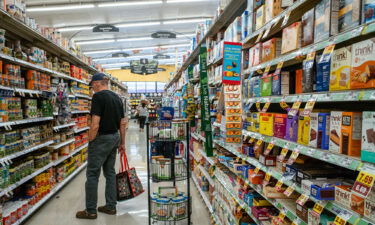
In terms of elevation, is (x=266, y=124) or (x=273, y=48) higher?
(x=273, y=48)

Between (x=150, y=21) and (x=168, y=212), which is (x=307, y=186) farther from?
(x=150, y=21)

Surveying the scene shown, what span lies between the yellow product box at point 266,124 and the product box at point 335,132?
619 millimetres

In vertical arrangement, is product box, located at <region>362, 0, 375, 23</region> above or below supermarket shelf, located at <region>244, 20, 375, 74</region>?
above

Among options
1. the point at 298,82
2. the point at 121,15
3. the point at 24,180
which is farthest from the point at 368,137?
the point at 121,15

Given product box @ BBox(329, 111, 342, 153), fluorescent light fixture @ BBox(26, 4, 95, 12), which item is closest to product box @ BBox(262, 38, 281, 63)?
product box @ BBox(329, 111, 342, 153)

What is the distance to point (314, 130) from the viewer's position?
149 centimetres

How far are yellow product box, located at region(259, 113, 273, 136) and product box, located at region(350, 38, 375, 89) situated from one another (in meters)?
0.81

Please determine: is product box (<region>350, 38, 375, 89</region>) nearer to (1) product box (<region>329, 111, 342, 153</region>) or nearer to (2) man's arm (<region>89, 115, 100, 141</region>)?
(1) product box (<region>329, 111, 342, 153</region>)

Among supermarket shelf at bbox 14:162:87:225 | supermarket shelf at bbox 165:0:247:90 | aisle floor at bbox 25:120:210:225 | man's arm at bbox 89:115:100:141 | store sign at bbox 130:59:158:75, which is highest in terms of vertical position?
store sign at bbox 130:59:158:75

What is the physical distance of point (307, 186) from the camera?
1425 millimetres

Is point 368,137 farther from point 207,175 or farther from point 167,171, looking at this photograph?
point 207,175

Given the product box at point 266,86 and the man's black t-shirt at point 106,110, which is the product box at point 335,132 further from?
the man's black t-shirt at point 106,110

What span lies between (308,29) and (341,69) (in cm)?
41

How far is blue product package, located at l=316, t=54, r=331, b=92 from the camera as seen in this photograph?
1396mm
